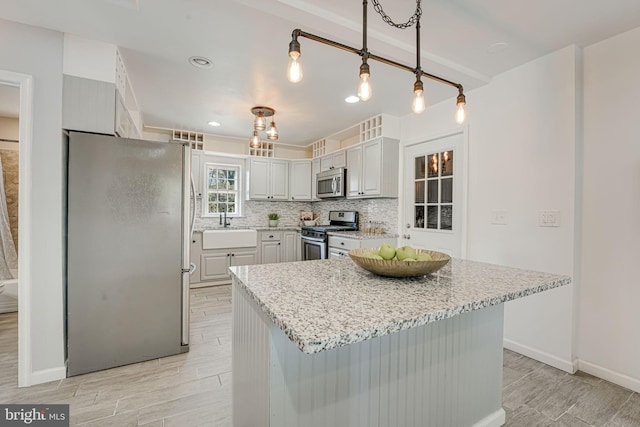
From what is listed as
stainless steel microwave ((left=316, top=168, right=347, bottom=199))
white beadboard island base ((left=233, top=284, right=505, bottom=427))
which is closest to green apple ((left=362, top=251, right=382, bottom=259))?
white beadboard island base ((left=233, top=284, right=505, bottom=427))

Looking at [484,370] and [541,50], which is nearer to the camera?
[484,370]

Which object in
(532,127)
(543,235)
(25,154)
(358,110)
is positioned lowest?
(543,235)

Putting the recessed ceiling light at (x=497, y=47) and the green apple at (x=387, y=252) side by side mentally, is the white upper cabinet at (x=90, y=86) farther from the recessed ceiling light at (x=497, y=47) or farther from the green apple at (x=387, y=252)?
the recessed ceiling light at (x=497, y=47)

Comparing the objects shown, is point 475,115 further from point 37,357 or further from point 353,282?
point 37,357

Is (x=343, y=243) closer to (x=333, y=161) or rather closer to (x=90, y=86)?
(x=333, y=161)

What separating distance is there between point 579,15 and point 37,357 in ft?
14.2

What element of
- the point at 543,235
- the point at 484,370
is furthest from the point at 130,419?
the point at 543,235

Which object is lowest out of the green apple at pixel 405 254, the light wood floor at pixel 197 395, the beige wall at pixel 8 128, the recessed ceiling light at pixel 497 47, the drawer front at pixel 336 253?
the light wood floor at pixel 197 395

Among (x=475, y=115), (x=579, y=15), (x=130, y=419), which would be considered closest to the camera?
(x=130, y=419)

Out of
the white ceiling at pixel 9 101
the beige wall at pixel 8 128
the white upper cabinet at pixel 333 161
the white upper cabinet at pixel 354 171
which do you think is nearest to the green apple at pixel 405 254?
the white upper cabinet at pixel 354 171

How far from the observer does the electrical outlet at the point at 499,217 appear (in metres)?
2.62

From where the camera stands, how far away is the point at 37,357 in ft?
6.49

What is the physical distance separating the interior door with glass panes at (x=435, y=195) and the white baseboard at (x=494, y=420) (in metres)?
1.61

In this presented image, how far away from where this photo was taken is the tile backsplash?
13.3 ft
